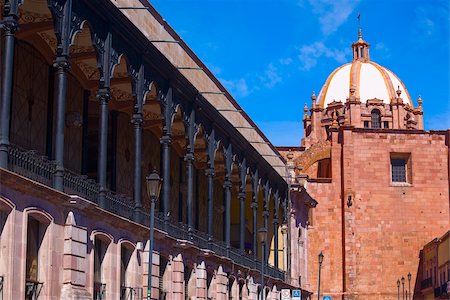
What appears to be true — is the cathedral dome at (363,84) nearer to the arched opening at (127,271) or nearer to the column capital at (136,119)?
the column capital at (136,119)

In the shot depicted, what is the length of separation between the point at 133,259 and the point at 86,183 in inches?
158

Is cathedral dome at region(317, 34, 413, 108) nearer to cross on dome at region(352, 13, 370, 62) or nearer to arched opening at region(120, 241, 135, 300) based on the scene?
cross on dome at region(352, 13, 370, 62)

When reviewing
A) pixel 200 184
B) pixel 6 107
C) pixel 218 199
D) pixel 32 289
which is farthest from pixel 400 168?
pixel 6 107

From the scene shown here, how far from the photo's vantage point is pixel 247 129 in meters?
47.5

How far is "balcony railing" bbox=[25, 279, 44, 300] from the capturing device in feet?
66.3

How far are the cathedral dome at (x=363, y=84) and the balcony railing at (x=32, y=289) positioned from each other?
248 feet

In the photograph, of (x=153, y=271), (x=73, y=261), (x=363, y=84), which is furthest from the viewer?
(x=363, y=84)

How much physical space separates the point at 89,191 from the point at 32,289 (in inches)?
168

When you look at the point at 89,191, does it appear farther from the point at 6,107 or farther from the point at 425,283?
the point at 425,283

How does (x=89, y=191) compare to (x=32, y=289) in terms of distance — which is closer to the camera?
(x=32, y=289)

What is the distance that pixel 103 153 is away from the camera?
24703 mm

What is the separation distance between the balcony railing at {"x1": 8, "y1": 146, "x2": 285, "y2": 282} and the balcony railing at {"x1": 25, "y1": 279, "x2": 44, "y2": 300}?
2.30 metres

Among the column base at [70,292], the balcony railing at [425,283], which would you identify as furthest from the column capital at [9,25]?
the balcony railing at [425,283]

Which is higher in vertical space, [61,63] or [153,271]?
[61,63]
